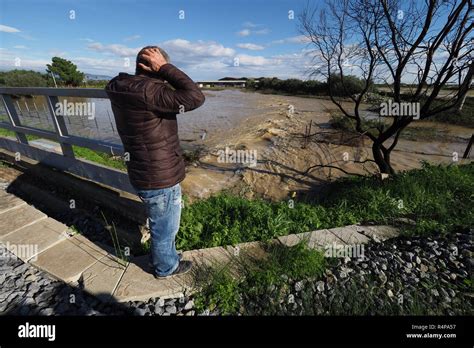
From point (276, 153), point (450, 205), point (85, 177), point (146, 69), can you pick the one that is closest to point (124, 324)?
point (146, 69)

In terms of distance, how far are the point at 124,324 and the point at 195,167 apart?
6.64 metres

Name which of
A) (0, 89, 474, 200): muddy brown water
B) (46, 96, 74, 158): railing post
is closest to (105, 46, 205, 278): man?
(46, 96, 74, 158): railing post

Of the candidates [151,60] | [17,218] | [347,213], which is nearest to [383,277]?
[347,213]

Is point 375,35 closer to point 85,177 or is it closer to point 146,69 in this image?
point 146,69

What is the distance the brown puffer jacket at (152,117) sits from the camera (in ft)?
5.72

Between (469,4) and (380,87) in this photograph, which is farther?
(380,87)

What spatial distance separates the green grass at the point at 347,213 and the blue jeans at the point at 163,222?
25.5 inches

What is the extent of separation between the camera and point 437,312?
212 cm

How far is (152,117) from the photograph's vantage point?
6.02 feet

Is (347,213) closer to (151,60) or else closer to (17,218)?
(151,60)

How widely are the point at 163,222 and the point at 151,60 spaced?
139 centimetres

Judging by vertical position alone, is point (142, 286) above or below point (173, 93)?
below

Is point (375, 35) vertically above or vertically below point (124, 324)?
above

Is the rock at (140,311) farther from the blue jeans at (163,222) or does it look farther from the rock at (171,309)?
the blue jeans at (163,222)
